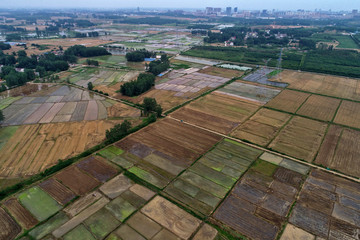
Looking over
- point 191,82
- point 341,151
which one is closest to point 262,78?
point 191,82

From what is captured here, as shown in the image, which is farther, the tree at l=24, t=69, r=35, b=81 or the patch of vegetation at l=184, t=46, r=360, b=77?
the patch of vegetation at l=184, t=46, r=360, b=77

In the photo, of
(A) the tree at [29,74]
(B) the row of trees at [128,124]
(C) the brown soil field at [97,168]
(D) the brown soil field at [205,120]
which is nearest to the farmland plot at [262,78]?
(D) the brown soil field at [205,120]

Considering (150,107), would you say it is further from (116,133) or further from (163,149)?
(163,149)

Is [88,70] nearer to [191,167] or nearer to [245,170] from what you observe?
[191,167]

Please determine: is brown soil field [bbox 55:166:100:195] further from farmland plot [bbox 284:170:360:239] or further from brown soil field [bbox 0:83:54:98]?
brown soil field [bbox 0:83:54:98]

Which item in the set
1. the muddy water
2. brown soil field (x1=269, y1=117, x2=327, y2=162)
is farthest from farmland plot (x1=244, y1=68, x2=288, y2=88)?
the muddy water

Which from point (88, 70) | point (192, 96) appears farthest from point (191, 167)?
point (88, 70)
